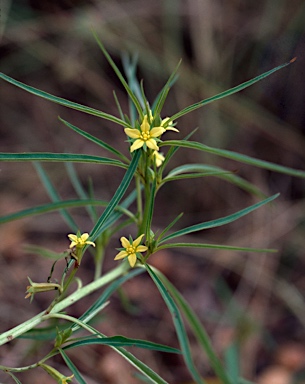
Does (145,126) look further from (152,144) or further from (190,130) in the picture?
(190,130)

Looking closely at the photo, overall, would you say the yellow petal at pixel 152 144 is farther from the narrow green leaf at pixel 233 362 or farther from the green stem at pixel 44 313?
the narrow green leaf at pixel 233 362

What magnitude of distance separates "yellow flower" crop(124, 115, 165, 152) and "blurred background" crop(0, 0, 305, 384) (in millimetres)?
1370

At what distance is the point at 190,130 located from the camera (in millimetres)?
2639

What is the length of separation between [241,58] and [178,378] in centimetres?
165

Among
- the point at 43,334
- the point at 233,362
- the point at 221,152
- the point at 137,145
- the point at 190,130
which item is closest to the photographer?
the point at 137,145

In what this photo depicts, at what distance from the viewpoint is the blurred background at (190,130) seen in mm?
2248

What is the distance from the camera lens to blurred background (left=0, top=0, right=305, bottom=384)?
225 centimetres

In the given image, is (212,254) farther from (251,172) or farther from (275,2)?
(275,2)

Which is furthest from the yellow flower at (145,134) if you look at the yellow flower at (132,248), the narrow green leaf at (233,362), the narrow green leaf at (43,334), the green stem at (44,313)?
the narrow green leaf at (233,362)

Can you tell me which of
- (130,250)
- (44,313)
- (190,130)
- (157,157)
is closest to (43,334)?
(44,313)

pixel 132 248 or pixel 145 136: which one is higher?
pixel 145 136

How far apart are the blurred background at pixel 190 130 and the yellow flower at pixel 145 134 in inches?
53.9

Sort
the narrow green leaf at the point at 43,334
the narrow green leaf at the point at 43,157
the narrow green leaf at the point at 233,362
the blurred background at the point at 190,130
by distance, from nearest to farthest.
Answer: the narrow green leaf at the point at 43,157 < the narrow green leaf at the point at 43,334 < the narrow green leaf at the point at 233,362 < the blurred background at the point at 190,130

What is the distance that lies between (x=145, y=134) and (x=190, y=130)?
5.78 ft
